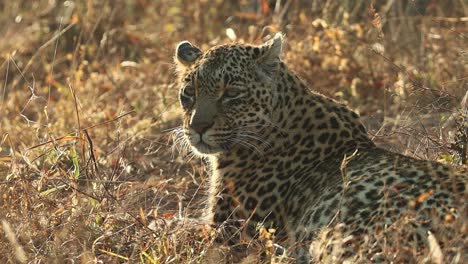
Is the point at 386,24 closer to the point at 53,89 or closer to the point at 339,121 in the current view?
the point at 53,89

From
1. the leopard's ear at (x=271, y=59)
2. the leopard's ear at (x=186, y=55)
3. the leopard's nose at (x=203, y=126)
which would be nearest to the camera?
the leopard's nose at (x=203, y=126)

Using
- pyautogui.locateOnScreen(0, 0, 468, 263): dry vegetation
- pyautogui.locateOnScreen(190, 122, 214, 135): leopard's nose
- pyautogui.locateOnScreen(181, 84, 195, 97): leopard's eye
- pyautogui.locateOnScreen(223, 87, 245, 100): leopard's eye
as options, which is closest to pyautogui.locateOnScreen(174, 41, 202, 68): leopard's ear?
pyautogui.locateOnScreen(181, 84, 195, 97): leopard's eye

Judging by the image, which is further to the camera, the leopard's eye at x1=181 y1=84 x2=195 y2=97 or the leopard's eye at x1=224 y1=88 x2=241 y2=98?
the leopard's eye at x1=181 y1=84 x2=195 y2=97

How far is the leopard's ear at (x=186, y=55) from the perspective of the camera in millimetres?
8172

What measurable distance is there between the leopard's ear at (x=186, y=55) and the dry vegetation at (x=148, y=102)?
0.70 meters

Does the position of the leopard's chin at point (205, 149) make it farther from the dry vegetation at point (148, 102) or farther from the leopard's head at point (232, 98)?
the dry vegetation at point (148, 102)

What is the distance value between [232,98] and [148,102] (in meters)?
3.33

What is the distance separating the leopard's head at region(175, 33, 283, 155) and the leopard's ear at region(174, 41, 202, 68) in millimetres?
267

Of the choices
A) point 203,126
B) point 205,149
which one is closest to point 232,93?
point 203,126

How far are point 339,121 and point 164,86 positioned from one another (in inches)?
133

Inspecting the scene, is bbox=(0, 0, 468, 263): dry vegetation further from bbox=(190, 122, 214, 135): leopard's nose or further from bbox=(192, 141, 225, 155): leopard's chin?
bbox=(190, 122, 214, 135): leopard's nose

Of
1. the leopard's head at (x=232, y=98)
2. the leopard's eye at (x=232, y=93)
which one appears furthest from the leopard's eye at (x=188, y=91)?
the leopard's eye at (x=232, y=93)

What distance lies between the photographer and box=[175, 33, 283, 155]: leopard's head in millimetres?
7734

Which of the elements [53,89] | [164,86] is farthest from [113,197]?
[53,89]
